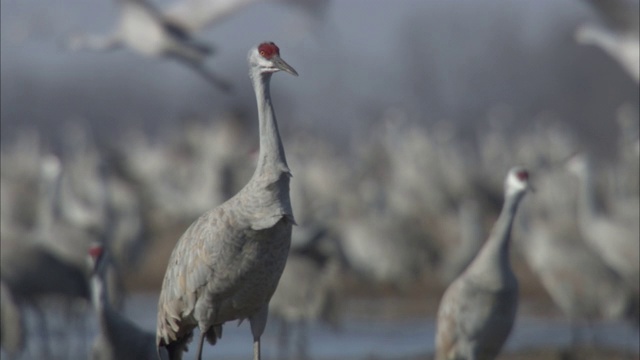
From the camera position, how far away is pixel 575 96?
286 feet

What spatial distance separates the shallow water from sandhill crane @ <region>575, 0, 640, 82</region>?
2283 millimetres

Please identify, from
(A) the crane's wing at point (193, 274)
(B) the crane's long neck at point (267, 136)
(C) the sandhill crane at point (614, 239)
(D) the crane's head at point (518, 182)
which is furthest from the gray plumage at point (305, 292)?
(B) the crane's long neck at point (267, 136)

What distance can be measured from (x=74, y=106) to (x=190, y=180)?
75689 mm

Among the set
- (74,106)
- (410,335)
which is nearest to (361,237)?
(410,335)

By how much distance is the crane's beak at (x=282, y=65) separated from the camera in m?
7.52

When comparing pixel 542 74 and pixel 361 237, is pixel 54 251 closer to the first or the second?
pixel 361 237

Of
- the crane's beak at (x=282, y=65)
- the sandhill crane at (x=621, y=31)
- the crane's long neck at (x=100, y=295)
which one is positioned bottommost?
the crane's long neck at (x=100, y=295)

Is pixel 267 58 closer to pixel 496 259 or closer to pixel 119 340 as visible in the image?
pixel 119 340

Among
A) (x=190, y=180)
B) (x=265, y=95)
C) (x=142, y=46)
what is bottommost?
(x=265, y=95)

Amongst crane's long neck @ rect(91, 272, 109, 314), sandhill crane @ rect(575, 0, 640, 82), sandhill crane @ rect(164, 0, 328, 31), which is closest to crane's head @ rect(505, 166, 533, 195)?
sandhill crane @ rect(575, 0, 640, 82)

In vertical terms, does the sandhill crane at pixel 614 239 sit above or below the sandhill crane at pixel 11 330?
above

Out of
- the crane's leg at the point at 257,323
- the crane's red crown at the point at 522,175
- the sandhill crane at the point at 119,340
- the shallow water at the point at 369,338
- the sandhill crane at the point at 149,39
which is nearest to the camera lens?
the crane's leg at the point at 257,323

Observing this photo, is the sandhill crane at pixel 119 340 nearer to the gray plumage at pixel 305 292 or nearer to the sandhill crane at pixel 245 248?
the sandhill crane at pixel 245 248

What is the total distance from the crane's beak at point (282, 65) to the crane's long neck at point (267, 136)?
0.13m
